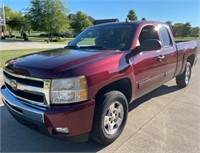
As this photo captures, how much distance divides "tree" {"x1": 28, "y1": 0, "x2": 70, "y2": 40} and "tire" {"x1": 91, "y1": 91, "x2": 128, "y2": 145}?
1634 inches

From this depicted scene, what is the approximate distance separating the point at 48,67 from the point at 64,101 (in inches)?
19.9

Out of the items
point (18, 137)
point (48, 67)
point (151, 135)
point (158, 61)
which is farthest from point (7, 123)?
point (158, 61)

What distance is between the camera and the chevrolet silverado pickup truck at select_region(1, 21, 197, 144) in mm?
2727

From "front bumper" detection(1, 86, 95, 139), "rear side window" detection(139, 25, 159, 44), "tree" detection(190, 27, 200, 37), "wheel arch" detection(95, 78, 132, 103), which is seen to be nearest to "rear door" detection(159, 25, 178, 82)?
"rear side window" detection(139, 25, 159, 44)

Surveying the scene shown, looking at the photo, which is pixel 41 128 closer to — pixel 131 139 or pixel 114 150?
pixel 114 150

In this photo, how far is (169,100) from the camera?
531cm

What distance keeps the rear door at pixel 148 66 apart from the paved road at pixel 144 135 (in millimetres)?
576

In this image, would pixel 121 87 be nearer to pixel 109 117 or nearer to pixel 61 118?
pixel 109 117

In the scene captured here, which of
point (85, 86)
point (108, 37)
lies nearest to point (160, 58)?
point (108, 37)

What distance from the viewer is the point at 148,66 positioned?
159 inches

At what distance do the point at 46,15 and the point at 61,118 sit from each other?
142ft

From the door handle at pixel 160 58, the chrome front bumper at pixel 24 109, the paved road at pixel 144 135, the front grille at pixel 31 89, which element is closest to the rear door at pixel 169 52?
the door handle at pixel 160 58

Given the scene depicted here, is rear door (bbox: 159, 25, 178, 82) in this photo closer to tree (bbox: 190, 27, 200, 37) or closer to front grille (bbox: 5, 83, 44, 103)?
front grille (bbox: 5, 83, 44, 103)

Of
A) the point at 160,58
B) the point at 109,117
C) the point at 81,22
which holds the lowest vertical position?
the point at 109,117
